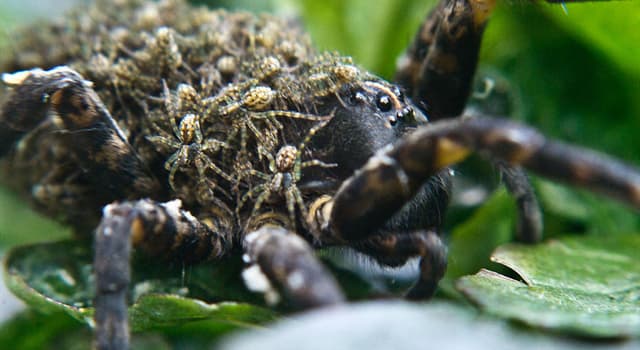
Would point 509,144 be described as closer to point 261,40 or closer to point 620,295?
A: point 620,295

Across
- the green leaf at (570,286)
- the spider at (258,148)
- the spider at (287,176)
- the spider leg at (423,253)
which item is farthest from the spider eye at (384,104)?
the green leaf at (570,286)

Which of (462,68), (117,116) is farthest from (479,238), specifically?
(117,116)

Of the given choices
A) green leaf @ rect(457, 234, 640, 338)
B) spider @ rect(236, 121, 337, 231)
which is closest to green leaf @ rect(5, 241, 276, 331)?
spider @ rect(236, 121, 337, 231)

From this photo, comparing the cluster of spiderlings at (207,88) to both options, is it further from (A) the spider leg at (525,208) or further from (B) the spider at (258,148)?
(A) the spider leg at (525,208)

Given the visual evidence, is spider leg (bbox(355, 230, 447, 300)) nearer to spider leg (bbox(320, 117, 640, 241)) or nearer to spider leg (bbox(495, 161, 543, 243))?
spider leg (bbox(320, 117, 640, 241))

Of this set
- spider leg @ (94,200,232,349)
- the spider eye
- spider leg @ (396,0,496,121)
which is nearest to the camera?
spider leg @ (94,200,232,349)
